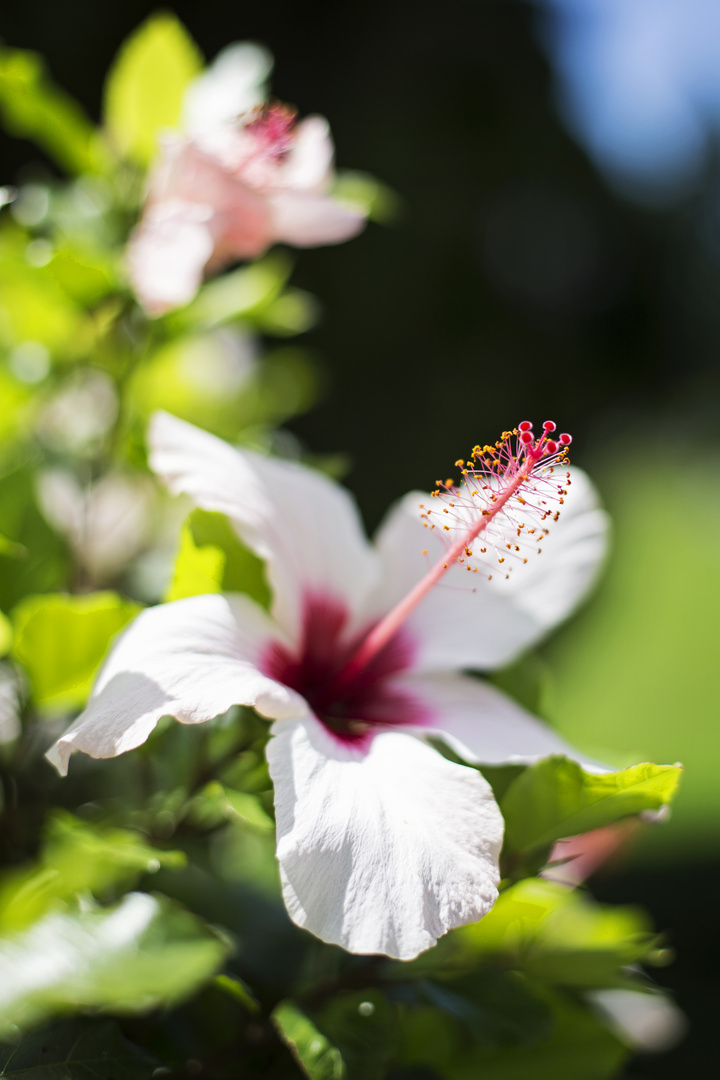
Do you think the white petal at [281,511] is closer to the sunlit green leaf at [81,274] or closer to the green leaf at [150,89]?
the sunlit green leaf at [81,274]

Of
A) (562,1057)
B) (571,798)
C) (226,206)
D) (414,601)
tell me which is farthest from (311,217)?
(562,1057)

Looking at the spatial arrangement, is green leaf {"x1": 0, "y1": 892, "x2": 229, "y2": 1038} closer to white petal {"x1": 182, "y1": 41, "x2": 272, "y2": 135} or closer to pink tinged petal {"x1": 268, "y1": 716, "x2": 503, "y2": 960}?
pink tinged petal {"x1": 268, "y1": 716, "x2": 503, "y2": 960}

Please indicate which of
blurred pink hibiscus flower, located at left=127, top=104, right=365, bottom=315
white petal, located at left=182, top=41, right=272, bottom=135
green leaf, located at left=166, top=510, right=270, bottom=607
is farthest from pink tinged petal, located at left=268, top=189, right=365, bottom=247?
green leaf, located at left=166, top=510, right=270, bottom=607

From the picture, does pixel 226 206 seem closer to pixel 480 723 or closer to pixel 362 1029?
pixel 480 723

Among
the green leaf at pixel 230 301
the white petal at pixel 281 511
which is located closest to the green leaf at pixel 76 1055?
the white petal at pixel 281 511

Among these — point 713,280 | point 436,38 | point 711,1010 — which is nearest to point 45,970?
point 711,1010

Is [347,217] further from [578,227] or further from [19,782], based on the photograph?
[578,227]
